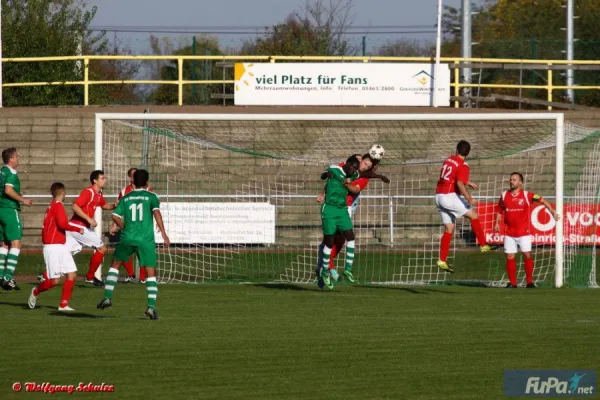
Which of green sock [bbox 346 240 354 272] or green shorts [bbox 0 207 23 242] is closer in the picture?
green sock [bbox 346 240 354 272]

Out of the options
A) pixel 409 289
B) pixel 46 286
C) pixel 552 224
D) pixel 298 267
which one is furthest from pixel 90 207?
pixel 552 224

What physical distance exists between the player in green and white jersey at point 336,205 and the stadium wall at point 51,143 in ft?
40.1

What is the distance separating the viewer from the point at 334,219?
1578cm

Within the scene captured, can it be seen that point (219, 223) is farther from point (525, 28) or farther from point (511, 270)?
point (525, 28)

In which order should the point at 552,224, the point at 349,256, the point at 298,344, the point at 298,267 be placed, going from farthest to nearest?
the point at 552,224 < the point at 298,267 < the point at 349,256 < the point at 298,344

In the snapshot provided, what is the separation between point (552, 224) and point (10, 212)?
12.3 metres

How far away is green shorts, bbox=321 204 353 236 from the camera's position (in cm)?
1574

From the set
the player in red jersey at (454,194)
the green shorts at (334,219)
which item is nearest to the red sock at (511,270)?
the player in red jersey at (454,194)

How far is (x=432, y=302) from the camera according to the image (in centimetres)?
1459

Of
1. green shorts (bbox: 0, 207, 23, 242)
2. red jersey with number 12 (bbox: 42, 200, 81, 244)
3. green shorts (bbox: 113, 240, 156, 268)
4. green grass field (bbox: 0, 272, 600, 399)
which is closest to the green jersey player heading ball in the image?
green shorts (bbox: 113, 240, 156, 268)

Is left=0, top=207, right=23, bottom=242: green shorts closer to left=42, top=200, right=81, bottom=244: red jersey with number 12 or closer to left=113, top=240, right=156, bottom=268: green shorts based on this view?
left=42, top=200, right=81, bottom=244: red jersey with number 12

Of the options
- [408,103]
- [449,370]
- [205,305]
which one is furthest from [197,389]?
[408,103]

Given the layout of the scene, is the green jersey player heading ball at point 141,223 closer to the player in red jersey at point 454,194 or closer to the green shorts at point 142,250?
the green shorts at point 142,250

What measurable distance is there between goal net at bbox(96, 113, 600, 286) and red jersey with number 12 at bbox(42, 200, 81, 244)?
450 centimetres
